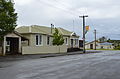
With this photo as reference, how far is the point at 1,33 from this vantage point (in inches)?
1174

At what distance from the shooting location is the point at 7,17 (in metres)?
29.6

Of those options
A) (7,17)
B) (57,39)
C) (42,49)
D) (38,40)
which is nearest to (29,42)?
(38,40)

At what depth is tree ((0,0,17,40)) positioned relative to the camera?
96.0 ft

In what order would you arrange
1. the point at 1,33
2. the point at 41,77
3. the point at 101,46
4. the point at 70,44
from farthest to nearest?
the point at 101,46
the point at 70,44
the point at 1,33
the point at 41,77

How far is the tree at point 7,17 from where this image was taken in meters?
29.3

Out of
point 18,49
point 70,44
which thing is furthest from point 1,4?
point 70,44

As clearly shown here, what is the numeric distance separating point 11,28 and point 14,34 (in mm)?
4512

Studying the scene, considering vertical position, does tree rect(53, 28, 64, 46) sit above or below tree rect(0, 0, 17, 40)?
below

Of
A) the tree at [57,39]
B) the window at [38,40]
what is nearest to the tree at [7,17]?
the window at [38,40]

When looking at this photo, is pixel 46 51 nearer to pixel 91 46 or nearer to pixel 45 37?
pixel 45 37

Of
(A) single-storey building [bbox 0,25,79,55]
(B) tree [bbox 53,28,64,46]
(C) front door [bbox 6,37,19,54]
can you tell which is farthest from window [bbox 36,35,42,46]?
(C) front door [bbox 6,37,19,54]

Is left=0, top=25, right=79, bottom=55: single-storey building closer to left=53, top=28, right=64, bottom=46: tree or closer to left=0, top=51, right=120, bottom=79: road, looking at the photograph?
left=53, top=28, right=64, bottom=46: tree

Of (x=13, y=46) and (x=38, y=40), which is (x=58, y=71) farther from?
(x=38, y=40)

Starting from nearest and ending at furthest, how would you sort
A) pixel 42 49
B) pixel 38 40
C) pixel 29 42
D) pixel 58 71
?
pixel 58 71 → pixel 42 49 → pixel 29 42 → pixel 38 40
